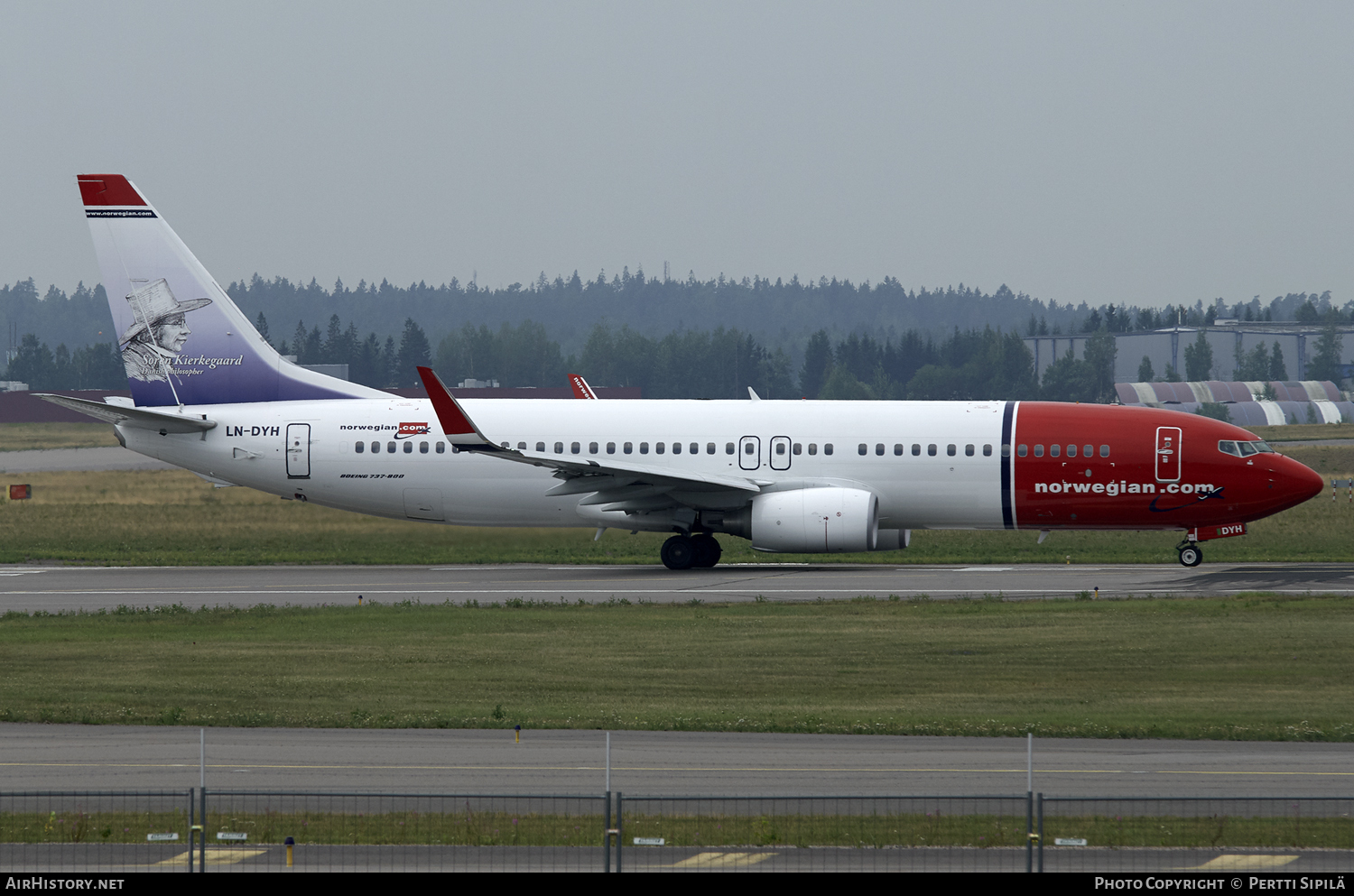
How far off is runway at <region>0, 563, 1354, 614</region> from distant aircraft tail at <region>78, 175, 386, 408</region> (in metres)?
4.71

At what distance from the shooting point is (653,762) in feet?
52.9

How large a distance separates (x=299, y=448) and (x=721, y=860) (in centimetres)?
2783

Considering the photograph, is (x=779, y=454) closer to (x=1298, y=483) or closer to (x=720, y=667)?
(x=1298, y=483)

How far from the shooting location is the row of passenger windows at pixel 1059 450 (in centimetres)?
3591

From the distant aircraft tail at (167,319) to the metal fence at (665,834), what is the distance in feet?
84.1

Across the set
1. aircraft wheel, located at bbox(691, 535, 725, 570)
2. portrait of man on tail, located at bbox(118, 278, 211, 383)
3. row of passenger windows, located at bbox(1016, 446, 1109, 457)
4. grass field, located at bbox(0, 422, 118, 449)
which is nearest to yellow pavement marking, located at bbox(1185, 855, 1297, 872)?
row of passenger windows, located at bbox(1016, 446, 1109, 457)

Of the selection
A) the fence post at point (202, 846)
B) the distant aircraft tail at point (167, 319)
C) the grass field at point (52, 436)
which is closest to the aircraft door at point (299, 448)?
the distant aircraft tail at point (167, 319)

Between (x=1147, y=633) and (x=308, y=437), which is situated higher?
(x=308, y=437)

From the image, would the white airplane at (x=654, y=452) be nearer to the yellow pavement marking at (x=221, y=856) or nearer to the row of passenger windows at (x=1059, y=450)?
the row of passenger windows at (x=1059, y=450)

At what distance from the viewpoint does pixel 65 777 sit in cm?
1545

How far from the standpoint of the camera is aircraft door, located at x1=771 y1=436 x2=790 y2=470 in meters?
37.0

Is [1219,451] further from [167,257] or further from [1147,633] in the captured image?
[167,257]

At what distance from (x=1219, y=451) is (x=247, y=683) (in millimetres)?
24257
